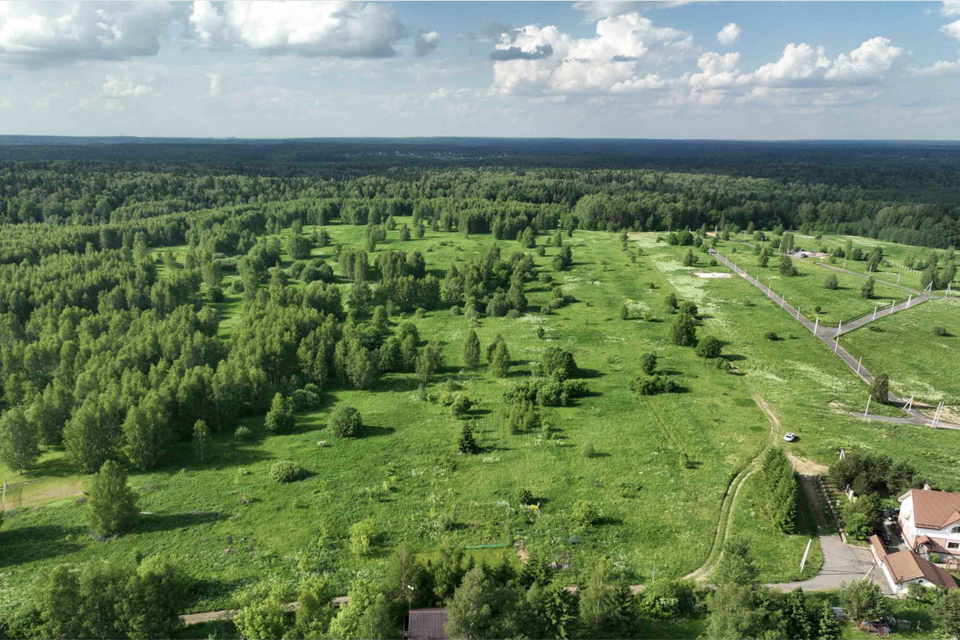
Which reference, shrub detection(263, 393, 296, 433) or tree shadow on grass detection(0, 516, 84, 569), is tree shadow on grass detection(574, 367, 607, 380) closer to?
shrub detection(263, 393, 296, 433)

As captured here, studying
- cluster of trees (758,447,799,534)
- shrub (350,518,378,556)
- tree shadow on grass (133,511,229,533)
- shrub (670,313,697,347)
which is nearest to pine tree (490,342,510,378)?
shrub (670,313,697,347)

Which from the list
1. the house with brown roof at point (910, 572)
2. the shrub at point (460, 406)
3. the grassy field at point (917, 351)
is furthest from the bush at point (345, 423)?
the grassy field at point (917, 351)

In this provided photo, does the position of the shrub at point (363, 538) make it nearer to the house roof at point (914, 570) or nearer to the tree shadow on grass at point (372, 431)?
the tree shadow on grass at point (372, 431)

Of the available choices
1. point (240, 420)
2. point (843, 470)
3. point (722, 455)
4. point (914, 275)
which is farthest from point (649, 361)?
point (914, 275)

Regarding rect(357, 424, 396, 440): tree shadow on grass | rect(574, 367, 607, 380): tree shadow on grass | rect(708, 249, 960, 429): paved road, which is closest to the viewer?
rect(357, 424, 396, 440): tree shadow on grass

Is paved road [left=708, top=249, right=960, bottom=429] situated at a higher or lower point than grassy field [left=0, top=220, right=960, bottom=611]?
higher

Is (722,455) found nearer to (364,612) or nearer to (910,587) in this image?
(910,587)

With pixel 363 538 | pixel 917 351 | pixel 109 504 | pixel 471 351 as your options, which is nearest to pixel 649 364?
pixel 471 351
